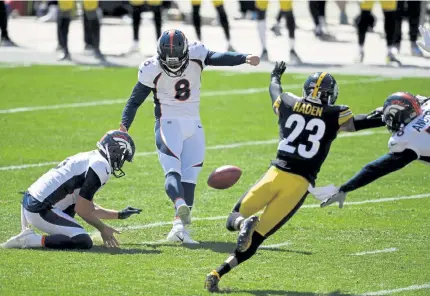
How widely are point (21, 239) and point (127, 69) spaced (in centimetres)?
1101

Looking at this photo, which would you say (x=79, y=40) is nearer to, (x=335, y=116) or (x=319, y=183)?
(x=319, y=183)

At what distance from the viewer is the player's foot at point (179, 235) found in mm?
9383

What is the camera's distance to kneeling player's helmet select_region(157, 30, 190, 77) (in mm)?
9578

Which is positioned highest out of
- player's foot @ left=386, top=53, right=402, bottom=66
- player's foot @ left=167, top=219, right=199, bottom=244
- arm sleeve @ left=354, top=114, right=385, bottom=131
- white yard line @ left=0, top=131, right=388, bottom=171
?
arm sleeve @ left=354, top=114, right=385, bottom=131

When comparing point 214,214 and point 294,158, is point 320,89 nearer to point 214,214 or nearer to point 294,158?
point 294,158

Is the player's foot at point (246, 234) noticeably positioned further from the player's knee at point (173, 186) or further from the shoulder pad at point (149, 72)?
the shoulder pad at point (149, 72)

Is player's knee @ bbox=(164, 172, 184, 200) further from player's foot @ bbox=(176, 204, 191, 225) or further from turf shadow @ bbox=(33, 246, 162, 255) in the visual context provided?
turf shadow @ bbox=(33, 246, 162, 255)

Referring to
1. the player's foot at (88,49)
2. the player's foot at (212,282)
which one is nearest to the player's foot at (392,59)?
the player's foot at (88,49)

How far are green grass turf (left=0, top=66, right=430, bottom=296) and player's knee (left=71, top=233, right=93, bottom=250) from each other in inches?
4.6

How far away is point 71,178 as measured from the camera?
8992mm

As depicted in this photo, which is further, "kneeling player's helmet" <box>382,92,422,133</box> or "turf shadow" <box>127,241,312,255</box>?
"turf shadow" <box>127,241,312,255</box>

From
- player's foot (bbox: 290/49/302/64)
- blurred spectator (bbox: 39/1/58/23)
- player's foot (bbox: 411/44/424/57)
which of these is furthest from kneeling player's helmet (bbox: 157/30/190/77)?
blurred spectator (bbox: 39/1/58/23)

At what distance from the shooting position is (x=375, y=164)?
8523mm

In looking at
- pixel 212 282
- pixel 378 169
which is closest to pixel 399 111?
pixel 378 169
